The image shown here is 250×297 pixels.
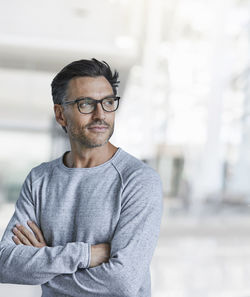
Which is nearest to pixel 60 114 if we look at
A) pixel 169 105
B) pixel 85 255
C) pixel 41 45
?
pixel 85 255

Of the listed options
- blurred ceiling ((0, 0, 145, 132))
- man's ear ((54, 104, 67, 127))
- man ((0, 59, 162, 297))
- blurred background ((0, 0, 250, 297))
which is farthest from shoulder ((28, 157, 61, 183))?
blurred ceiling ((0, 0, 145, 132))

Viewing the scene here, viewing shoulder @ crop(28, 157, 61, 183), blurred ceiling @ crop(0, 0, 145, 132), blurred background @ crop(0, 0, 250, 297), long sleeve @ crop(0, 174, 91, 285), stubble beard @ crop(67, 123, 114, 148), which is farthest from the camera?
blurred ceiling @ crop(0, 0, 145, 132)

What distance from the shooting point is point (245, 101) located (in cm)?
903

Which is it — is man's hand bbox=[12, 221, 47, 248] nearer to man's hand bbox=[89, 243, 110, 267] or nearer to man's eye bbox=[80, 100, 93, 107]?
man's hand bbox=[89, 243, 110, 267]

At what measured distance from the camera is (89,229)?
51.9 inches

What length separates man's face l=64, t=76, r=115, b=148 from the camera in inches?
52.6

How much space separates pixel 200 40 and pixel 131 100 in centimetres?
215

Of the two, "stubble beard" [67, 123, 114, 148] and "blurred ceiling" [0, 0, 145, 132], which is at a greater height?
"blurred ceiling" [0, 0, 145, 132]

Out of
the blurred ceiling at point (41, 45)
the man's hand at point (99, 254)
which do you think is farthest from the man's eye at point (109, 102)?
the blurred ceiling at point (41, 45)

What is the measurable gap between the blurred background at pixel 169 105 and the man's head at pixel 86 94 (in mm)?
2832

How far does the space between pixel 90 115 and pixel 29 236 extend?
0.44 metres

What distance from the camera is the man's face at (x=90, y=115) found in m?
1.34

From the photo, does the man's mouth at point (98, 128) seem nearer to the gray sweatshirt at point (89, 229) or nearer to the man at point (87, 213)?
the man at point (87, 213)

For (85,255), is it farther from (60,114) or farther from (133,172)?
(60,114)
